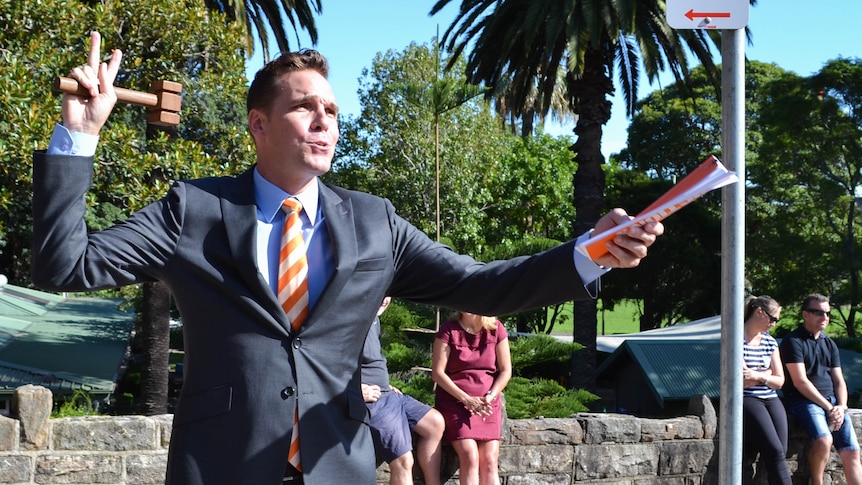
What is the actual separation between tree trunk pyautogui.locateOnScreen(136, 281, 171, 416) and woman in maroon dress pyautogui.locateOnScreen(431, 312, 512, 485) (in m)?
9.22

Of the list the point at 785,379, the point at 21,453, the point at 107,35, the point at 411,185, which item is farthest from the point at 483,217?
the point at 21,453

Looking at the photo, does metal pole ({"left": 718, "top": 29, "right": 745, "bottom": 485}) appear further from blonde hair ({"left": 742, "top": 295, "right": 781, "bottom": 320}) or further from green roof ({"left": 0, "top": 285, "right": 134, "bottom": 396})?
green roof ({"left": 0, "top": 285, "right": 134, "bottom": 396})

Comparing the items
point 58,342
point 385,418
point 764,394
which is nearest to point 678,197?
point 385,418

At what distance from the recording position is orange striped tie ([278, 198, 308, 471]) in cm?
221

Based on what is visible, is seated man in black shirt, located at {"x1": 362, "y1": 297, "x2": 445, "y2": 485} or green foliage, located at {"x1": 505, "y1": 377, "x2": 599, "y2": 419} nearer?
seated man in black shirt, located at {"x1": 362, "y1": 297, "x2": 445, "y2": 485}

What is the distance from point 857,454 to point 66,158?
7421 mm

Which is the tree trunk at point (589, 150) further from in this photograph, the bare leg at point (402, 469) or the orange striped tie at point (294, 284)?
the orange striped tie at point (294, 284)

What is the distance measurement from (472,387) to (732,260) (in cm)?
313

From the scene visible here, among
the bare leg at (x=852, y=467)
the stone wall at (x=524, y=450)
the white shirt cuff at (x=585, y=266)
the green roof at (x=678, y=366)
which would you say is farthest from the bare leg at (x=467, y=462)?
the green roof at (x=678, y=366)

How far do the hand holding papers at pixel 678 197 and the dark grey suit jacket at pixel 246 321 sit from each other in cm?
11

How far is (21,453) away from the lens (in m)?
5.92

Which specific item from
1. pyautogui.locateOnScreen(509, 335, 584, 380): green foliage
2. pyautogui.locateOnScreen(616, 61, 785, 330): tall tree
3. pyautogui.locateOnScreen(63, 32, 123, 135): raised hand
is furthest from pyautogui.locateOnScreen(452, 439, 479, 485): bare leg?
pyautogui.locateOnScreen(616, 61, 785, 330): tall tree

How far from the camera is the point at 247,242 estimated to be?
7.30 ft

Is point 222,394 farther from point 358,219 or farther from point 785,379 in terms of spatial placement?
point 785,379
